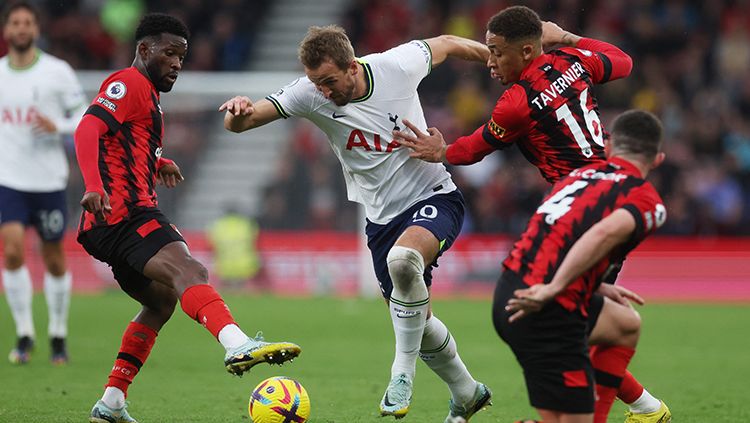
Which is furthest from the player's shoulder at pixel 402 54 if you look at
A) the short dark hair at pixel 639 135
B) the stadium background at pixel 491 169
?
the stadium background at pixel 491 169

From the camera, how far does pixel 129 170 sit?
653cm

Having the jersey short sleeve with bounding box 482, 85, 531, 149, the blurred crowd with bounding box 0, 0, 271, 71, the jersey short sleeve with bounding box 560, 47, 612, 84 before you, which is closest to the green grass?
the jersey short sleeve with bounding box 482, 85, 531, 149

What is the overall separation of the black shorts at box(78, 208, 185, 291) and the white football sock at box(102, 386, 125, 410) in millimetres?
725

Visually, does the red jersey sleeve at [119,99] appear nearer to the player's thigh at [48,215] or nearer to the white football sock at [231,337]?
the white football sock at [231,337]

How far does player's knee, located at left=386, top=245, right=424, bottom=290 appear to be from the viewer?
6.40m

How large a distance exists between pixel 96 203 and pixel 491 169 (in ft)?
45.2

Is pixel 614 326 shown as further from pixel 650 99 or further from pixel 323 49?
pixel 650 99

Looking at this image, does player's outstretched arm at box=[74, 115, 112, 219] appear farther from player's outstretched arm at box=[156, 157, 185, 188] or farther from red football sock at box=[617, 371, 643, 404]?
red football sock at box=[617, 371, 643, 404]

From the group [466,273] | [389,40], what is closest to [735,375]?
[466,273]

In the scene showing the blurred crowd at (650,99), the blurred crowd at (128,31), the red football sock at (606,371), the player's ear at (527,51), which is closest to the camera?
the red football sock at (606,371)

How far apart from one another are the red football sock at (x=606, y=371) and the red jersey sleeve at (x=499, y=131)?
136 cm

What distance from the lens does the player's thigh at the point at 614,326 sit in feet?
17.6

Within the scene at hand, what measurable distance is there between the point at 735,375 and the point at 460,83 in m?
11.4

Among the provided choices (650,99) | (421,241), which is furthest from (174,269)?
(650,99)
